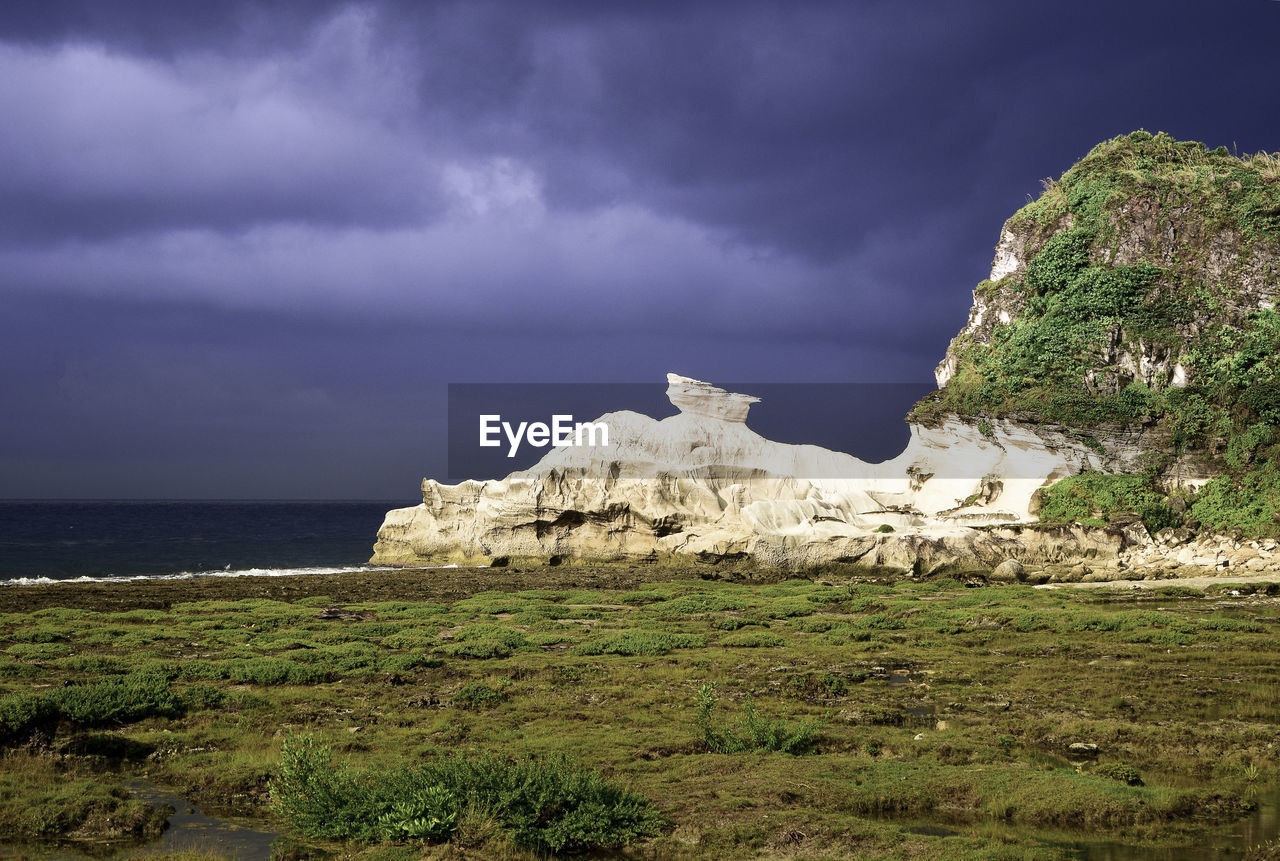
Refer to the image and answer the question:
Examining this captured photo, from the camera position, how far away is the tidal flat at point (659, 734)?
1017 cm

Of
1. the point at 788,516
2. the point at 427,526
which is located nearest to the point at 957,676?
the point at 788,516

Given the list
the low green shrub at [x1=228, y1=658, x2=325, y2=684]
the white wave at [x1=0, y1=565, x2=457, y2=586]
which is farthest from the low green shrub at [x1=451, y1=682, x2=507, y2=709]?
the white wave at [x1=0, y1=565, x2=457, y2=586]

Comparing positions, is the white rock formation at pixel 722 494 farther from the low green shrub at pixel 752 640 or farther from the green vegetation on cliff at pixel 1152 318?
the low green shrub at pixel 752 640

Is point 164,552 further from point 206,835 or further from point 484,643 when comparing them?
point 206,835

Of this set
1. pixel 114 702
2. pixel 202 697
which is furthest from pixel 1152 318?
pixel 114 702

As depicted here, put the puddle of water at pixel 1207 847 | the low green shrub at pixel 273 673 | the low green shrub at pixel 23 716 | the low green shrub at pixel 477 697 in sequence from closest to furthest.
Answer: the puddle of water at pixel 1207 847 < the low green shrub at pixel 23 716 < the low green shrub at pixel 477 697 < the low green shrub at pixel 273 673

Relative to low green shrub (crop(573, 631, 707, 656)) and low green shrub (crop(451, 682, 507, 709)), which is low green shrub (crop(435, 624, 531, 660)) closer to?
low green shrub (crop(573, 631, 707, 656))

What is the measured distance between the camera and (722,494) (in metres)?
61.6

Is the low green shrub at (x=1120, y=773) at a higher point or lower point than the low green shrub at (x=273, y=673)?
higher

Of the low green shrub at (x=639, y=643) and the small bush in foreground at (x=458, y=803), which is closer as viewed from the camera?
the small bush in foreground at (x=458, y=803)

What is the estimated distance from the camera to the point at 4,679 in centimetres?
1902

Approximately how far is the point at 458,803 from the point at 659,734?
515cm

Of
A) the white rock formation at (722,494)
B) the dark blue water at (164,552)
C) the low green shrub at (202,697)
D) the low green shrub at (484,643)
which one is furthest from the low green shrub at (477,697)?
the dark blue water at (164,552)

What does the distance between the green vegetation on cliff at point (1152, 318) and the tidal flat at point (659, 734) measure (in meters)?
24.7
